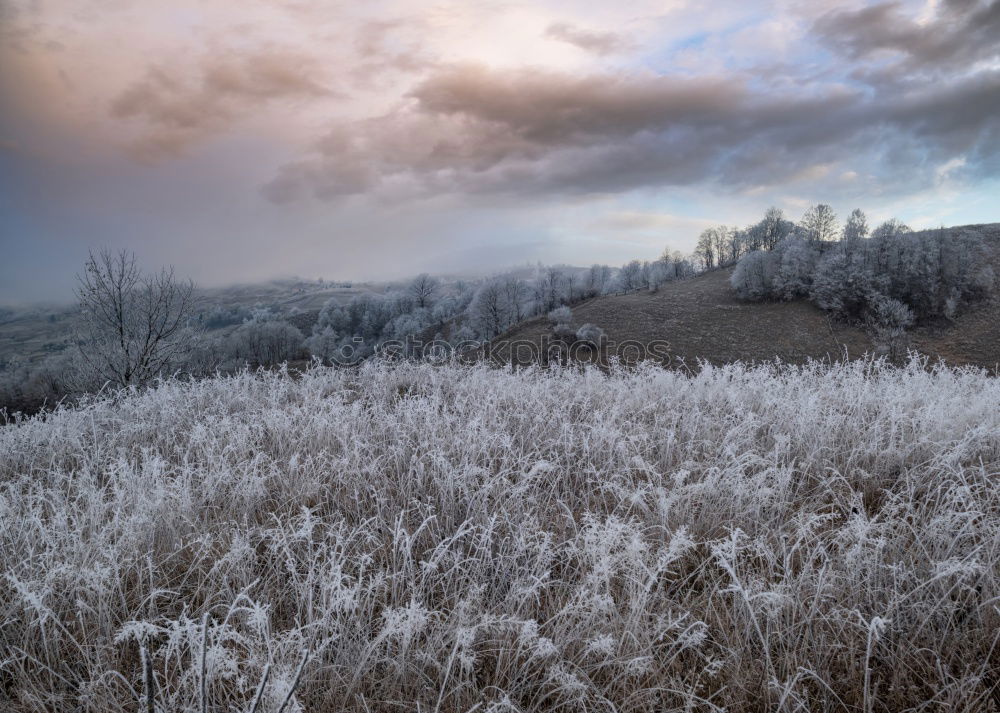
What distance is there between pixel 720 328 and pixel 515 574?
187ft

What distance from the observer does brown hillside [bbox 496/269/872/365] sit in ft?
158

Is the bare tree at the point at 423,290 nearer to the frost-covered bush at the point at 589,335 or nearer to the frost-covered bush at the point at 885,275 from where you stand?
the frost-covered bush at the point at 589,335

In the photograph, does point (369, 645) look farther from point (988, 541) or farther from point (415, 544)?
point (988, 541)

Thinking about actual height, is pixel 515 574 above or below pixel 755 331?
above

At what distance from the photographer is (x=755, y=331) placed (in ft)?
173

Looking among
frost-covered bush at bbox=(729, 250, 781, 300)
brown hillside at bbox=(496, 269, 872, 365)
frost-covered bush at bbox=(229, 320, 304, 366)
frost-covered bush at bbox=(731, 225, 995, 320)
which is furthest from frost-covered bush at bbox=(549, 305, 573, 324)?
frost-covered bush at bbox=(229, 320, 304, 366)

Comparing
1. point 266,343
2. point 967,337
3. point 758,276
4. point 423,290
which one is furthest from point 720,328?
point 266,343

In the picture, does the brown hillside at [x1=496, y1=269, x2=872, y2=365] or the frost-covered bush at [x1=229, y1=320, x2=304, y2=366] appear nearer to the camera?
the brown hillside at [x1=496, y1=269, x2=872, y2=365]

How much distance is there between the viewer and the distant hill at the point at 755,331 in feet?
155

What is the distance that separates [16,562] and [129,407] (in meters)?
4.15

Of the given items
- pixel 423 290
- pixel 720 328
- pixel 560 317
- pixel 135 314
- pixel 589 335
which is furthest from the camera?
pixel 423 290

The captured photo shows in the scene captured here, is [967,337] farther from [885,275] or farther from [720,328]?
[720,328]

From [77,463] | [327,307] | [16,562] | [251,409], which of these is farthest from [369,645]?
[327,307]

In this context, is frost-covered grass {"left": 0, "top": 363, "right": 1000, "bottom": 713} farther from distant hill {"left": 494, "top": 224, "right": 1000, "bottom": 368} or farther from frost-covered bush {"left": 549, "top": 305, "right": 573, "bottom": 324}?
frost-covered bush {"left": 549, "top": 305, "right": 573, "bottom": 324}
